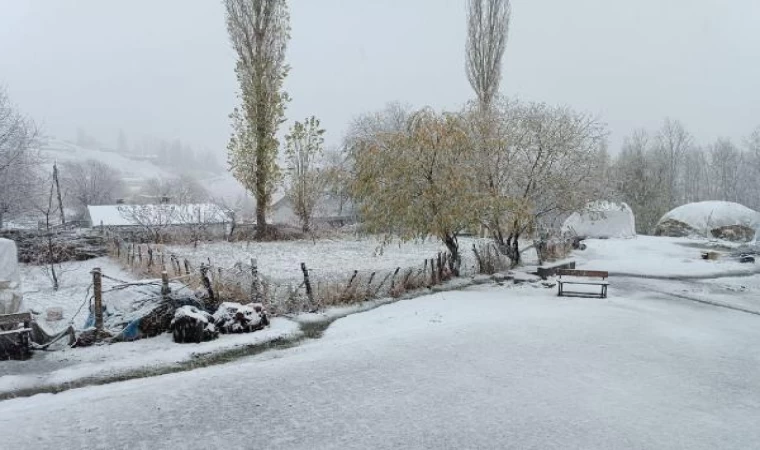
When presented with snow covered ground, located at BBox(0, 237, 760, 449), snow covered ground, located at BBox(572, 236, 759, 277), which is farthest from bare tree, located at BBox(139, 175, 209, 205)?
snow covered ground, located at BBox(0, 237, 760, 449)

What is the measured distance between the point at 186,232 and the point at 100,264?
7193mm

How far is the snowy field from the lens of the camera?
1581 centimetres

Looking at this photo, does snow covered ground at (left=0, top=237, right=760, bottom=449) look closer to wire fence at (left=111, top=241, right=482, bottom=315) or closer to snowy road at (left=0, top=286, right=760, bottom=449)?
snowy road at (left=0, top=286, right=760, bottom=449)

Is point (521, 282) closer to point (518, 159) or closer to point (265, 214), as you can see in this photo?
point (518, 159)

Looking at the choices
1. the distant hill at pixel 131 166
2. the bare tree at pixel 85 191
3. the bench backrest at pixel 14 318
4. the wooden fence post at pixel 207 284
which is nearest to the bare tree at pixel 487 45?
the wooden fence post at pixel 207 284

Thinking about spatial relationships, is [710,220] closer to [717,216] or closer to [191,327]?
[717,216]

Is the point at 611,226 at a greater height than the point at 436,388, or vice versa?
the point at 611,226

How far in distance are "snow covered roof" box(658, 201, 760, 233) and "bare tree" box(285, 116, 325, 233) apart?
2409 cm

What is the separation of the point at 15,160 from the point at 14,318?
17.9m

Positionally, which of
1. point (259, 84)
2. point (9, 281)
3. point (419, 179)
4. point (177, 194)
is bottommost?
point (9, 281)

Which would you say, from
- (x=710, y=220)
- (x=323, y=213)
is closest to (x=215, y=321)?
(x=323, y=213)

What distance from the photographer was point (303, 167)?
27766mm

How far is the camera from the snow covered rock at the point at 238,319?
9.40 m

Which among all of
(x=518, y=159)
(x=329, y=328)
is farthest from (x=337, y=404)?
(x=518, y=159)
